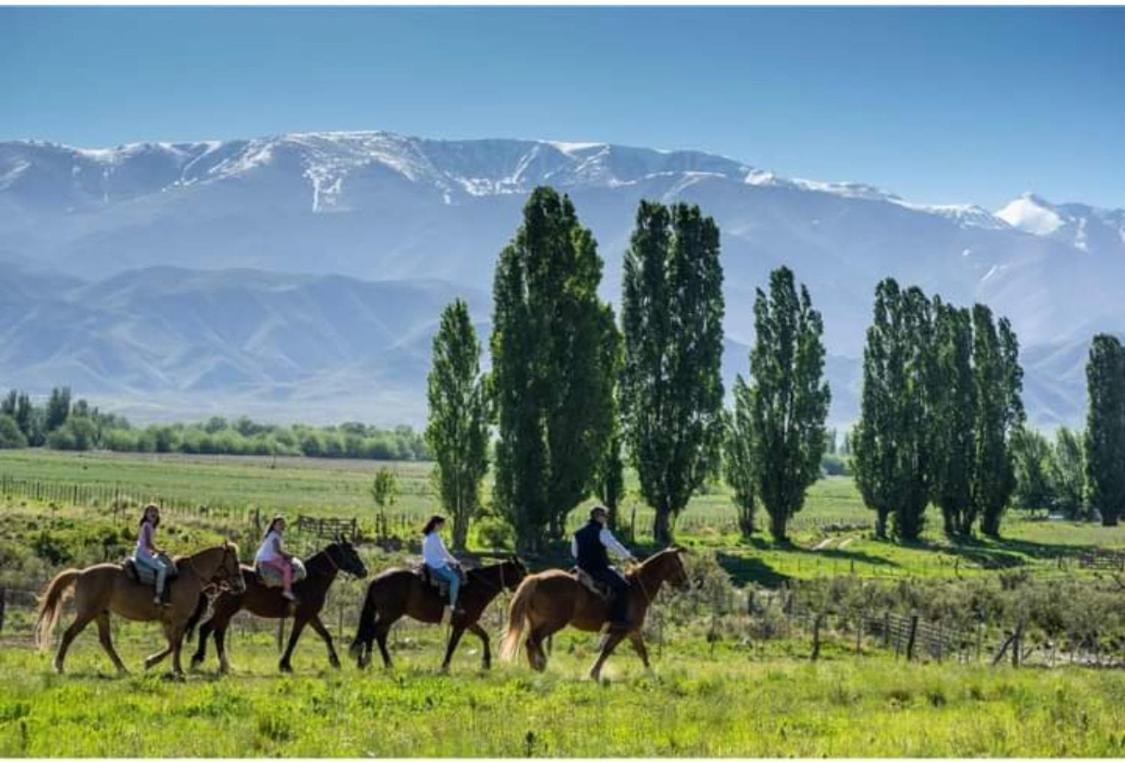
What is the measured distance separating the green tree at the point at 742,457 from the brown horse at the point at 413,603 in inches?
1717

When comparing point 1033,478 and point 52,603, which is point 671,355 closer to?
point 52,603

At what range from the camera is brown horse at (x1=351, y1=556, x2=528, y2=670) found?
21.2 m

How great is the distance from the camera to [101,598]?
774 inches

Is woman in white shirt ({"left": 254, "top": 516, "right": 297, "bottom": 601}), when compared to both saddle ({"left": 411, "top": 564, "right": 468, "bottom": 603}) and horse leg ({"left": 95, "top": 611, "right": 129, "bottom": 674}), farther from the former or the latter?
horse leg ({"left": 95, "top": 611, "right": 129, "bottom": 674})

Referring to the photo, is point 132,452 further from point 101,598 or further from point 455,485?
point 101,598

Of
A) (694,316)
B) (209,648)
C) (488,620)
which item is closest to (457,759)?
(209,648)

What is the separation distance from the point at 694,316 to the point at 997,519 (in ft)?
83.1

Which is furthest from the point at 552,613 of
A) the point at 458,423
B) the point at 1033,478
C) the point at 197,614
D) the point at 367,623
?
the point at 1033,478

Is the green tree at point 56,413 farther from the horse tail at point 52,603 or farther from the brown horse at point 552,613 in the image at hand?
the brown horse at point 552,613

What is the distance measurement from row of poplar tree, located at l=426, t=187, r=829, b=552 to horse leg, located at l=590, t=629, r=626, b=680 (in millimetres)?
29553

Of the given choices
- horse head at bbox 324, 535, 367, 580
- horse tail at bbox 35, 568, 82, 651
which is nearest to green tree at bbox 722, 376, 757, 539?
horse head at bbox 324, 535, 367, 580

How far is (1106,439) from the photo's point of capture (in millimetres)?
86125

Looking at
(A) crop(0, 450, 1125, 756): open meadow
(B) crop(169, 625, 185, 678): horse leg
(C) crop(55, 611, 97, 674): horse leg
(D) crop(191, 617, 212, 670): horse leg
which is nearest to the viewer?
(A) crop(0, 450, 1125, 756): open meadow

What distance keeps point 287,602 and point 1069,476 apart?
89.2m
